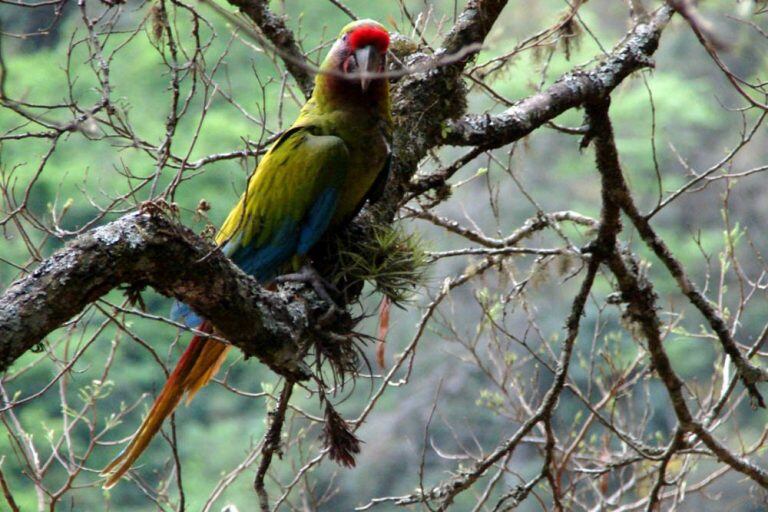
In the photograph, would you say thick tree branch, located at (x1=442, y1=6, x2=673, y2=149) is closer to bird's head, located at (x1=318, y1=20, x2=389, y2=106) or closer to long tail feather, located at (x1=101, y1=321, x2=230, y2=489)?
bird's head, located at (x1=318, y1=20, x2=389, y2=106)

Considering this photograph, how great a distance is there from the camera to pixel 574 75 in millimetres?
3139

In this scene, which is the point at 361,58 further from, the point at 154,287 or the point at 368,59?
the point at 154,287

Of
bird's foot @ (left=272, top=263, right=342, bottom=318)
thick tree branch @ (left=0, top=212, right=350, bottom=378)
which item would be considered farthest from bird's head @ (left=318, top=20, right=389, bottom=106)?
thick tree branch @ (left=0, top=212, right=350, bottom=378)

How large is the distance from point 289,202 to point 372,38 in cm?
64

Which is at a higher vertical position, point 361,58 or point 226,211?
point 226,211

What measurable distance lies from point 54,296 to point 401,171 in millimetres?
1552

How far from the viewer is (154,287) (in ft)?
6.02

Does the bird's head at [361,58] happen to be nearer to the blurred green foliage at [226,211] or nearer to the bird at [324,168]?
the bird at [324,168]

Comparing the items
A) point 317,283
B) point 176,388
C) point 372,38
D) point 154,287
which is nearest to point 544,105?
point 372,38

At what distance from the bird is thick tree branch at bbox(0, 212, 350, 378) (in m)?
0.59

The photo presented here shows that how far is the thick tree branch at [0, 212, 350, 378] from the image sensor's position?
5.13ft

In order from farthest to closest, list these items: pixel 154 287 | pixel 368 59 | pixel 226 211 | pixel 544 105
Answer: pixel 226 211 < pixel 544 105 < pixel 368 59 < pixel 154 287

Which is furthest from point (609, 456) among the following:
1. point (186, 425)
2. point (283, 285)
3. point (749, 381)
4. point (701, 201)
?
point (701, 201)

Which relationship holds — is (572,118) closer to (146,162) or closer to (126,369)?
(146,162)
